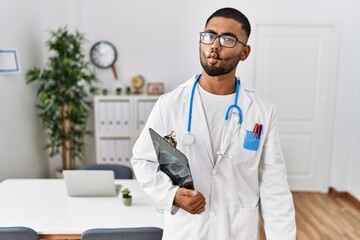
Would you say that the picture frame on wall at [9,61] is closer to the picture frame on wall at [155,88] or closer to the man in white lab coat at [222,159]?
the picture frame on wall at [155,88]

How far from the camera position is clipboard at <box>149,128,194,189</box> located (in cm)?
113

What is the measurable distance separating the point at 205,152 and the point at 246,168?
0.58 feet

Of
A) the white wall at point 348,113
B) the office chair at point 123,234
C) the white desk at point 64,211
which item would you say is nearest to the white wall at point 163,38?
the white wall at point 348,113

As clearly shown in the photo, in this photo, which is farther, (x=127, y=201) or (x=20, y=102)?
(x=20, y=102)

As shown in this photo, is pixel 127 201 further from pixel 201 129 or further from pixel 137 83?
pixel 137 83

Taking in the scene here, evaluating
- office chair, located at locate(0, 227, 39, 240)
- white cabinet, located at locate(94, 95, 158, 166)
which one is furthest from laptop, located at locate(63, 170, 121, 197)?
white cabinet, located at locate(94, 95, 158, 166)

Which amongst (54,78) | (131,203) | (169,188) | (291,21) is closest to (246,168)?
(169,188)

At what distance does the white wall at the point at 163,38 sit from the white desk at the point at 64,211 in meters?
1.51

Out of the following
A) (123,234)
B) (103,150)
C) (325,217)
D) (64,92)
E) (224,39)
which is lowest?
(325,217)

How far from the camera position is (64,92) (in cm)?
345

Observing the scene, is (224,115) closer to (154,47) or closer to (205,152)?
(205,152)

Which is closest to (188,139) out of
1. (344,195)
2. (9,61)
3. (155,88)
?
(9,61)

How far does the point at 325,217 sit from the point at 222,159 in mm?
2644

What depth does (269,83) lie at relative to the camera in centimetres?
384
